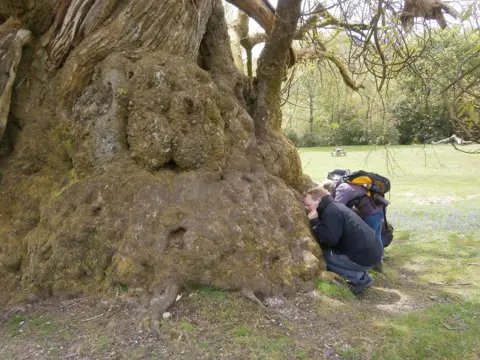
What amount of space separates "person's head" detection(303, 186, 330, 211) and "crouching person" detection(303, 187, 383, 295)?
0.96ft

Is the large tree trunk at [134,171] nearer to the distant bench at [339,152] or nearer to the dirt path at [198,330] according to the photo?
the dirt path at [198,330]

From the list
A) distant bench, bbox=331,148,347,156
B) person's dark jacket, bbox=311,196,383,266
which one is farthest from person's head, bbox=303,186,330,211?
distant bench, bbox=331,148,347,156

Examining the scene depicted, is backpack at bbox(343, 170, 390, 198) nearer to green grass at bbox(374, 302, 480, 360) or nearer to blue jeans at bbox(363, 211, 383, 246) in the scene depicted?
blue jeans at bbox(363, 211, 383, 246)

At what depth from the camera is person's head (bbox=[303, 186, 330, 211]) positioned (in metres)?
5.32

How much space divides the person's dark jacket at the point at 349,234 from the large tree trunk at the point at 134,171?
275 mm

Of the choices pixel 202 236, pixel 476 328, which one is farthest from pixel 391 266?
pixel 202 236

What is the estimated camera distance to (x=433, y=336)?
12.0ft

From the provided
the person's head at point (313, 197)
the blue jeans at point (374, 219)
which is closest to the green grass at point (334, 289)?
the person's head at point (313, 197)

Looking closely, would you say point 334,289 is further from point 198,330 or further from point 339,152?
point 339,152

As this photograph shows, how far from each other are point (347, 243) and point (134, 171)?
8.62 feet

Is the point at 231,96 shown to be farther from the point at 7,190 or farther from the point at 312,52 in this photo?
the point at 312,52

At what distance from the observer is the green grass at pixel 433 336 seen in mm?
3439

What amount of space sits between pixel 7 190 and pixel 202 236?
2.34 metres

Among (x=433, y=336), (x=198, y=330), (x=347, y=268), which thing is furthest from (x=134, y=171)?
(x=433, y=336)
